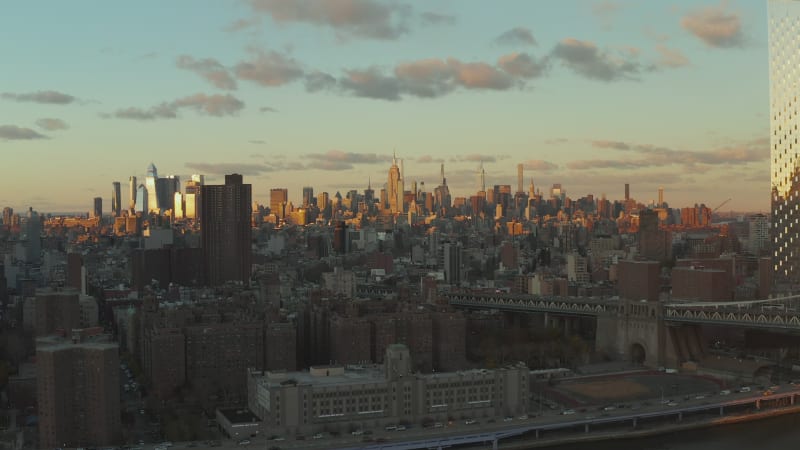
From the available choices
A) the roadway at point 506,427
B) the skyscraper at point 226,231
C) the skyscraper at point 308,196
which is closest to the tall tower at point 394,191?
the skyscraper at point 308,196

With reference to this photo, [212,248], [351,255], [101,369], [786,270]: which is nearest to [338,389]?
[101,369]

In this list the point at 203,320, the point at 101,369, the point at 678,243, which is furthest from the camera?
the point at 678,243

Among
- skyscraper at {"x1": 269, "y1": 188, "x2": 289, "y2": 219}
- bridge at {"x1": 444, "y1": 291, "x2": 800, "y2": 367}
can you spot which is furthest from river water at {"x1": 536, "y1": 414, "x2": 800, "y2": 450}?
skyscraper at {"x1": 269, "y1": 188, "x2": 289, "y2": 219}

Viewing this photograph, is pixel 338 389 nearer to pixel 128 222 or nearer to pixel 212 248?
pixel 212 248

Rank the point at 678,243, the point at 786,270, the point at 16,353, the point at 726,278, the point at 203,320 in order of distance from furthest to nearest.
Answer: the point at 678,243 < the point at 726,278 < the point at 786,270 < the point at 16,353 < the point at 203,320

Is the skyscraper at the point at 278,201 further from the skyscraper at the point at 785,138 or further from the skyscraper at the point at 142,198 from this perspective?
the skyscraper at the point at 785,138

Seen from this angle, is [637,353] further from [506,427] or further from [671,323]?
[506,427]

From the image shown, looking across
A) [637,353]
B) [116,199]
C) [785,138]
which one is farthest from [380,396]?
[116,199]
